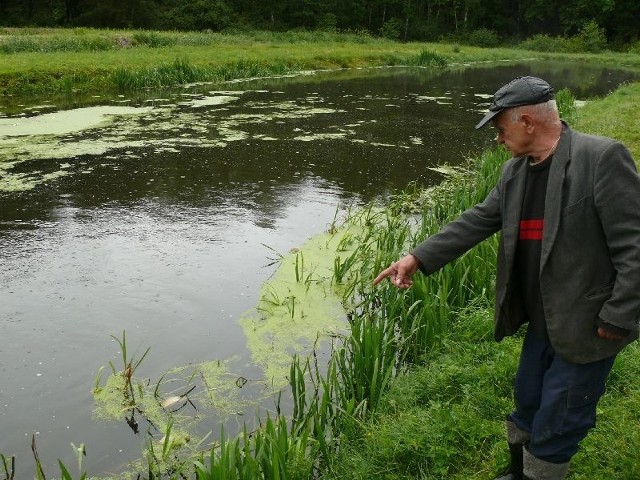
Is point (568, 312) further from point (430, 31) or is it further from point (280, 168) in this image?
point (430, 31)

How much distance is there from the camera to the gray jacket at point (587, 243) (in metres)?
2.22

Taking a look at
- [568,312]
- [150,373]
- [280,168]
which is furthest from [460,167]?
[568,312]

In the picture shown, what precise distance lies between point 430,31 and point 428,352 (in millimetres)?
59153

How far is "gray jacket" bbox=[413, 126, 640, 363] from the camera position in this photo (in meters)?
2.22

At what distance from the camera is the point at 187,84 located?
1952cm

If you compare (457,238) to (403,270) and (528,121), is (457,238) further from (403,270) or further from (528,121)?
(528,121)

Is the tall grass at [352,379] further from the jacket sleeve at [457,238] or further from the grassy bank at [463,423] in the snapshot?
the jacket sleeve at [457,238]

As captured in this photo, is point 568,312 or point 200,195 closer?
point 568,312

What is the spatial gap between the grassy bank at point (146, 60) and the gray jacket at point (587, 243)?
55.3 feet

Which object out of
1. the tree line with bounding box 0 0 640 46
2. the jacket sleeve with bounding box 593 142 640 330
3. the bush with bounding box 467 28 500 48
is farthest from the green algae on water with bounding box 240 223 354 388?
the bush with bounding box 467 28 500 48

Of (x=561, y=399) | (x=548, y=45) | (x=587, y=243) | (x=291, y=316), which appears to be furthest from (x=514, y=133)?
(x=548, y=45)

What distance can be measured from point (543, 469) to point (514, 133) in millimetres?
1434

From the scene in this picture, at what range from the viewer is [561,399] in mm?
2404

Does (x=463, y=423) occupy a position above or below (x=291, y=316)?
above
